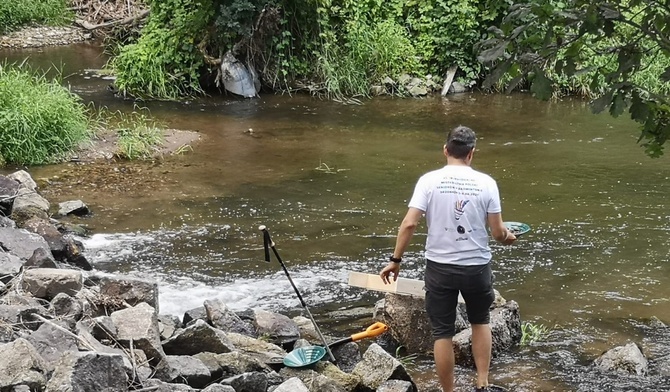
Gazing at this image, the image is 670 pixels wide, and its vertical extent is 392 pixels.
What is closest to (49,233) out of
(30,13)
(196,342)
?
(196,342)

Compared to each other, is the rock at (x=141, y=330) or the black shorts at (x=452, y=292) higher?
the black shorts at (x=452, y=292)

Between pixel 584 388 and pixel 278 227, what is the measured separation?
3676 millimetres

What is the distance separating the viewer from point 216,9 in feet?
48.3

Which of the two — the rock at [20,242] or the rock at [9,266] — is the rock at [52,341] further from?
the rock at [20,242]

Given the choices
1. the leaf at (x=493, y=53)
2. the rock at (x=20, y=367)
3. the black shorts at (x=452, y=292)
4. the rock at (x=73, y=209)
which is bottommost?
the rock at (x=73, y=209)

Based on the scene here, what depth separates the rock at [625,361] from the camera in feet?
18.0

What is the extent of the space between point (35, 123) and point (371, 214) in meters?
4.19

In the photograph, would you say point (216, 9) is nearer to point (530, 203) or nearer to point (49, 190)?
point (49, 190)

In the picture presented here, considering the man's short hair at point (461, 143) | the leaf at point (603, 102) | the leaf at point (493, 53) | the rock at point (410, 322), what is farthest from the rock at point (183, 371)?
the leaf at point (603, 102)

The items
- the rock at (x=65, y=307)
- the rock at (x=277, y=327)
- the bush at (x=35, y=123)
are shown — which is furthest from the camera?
the bush at (x=35, y=123)

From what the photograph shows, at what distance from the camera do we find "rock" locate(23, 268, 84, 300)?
17.4 ft

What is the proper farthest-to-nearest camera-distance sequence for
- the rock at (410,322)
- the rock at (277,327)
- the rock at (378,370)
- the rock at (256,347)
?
the rock at (410,322) < the rock at (277,327) < the rock at (256,347) < the rock at (378,370)

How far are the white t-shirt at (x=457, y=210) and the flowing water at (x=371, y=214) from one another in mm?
1114

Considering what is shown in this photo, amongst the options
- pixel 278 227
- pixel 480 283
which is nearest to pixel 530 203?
pixel 278 227
